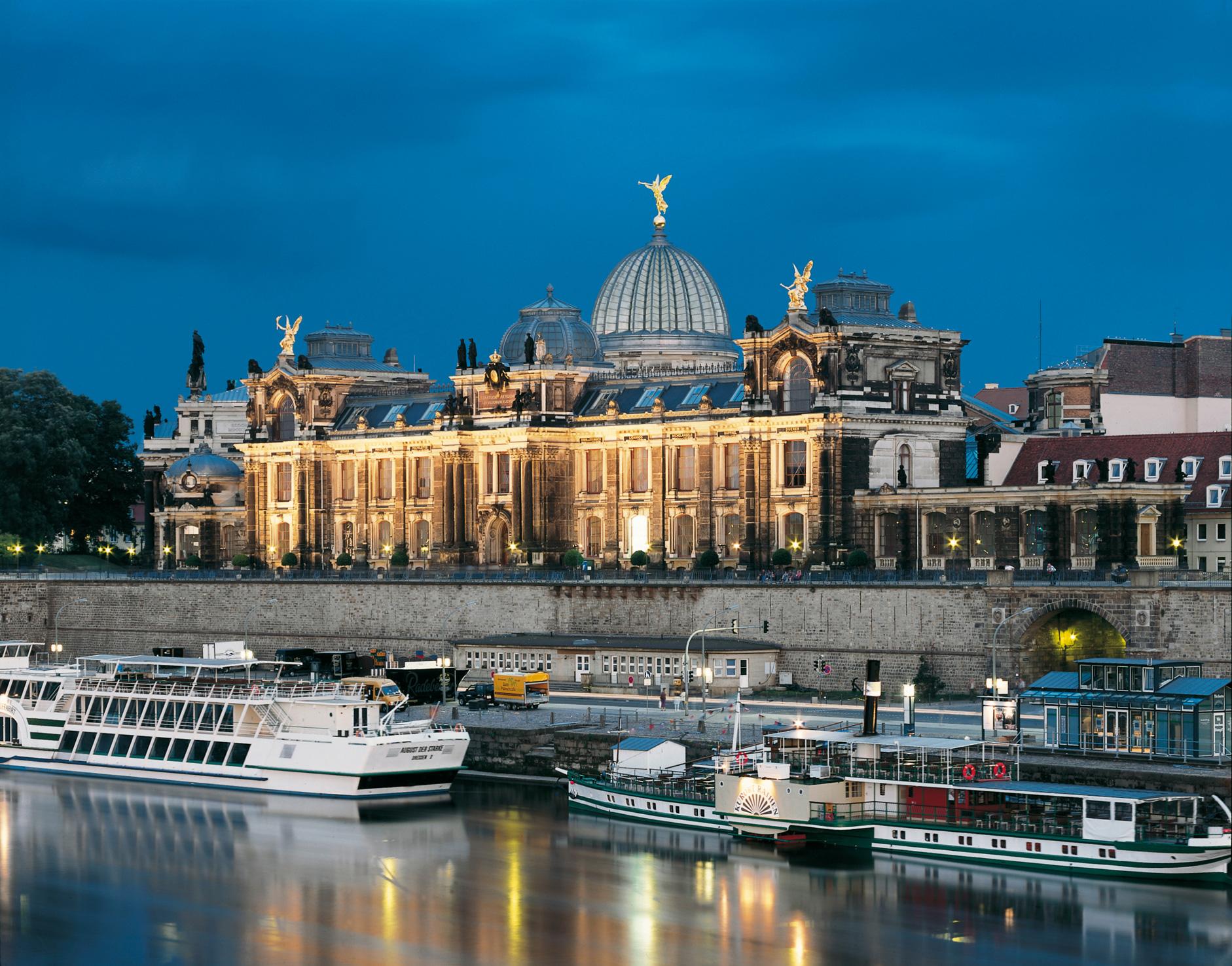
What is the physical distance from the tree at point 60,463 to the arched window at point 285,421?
21.9 metres

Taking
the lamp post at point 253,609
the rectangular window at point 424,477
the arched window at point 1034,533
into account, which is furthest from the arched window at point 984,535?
the lamp post at point 253,609

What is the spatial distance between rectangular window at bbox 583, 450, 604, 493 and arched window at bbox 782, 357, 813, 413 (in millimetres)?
15582

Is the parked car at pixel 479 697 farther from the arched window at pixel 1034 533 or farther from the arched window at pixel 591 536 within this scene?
the arched window at pixel 591 536

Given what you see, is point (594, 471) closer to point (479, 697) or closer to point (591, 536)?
point (591, 536)

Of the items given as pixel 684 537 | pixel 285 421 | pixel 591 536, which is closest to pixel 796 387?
pixel 684 537

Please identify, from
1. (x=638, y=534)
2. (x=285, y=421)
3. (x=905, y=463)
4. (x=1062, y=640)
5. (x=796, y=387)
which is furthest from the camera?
(x=285, y=421)

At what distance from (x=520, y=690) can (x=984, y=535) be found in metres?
26.6

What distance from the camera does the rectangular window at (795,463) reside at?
12475 cm

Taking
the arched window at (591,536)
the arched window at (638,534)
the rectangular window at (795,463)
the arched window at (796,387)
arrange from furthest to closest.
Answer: the arched window at (591,536), the arched window at (638,534), the arched window at (796,387), the rectangular window at (795,463)

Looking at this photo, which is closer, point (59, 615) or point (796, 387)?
point (796, 387)

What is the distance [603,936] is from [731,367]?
91.9 meters

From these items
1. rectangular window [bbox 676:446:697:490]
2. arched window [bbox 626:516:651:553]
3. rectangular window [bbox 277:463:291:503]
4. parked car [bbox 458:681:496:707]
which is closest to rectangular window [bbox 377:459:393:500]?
rectangular window [bbox 277:463:291:503]

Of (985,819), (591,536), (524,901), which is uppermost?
(591,536)

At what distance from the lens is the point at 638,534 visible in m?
136
